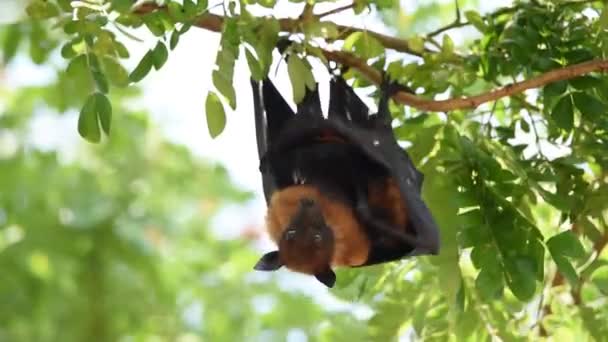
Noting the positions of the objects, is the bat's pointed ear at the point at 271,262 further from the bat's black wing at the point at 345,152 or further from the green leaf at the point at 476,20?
the green leaf at the point at 476,20

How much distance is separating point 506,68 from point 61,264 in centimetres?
466

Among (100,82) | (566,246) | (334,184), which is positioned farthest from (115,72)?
(566,246)

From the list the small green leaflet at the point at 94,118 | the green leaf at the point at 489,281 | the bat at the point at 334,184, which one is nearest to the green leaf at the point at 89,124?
the small green leaflet at the point at 94,118

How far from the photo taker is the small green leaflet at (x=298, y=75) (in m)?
4.35

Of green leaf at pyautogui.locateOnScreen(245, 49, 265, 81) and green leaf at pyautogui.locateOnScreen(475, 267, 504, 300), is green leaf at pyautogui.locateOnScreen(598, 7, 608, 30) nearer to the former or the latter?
green leaf at pyautogui.locateOnScreen(475, 267, 504, 300)

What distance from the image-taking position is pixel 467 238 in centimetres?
466

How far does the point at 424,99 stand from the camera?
4.92 m

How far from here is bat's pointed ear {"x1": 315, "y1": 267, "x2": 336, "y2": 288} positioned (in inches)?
205

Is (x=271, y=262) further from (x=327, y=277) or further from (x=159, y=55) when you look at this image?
(x=159, y=55)

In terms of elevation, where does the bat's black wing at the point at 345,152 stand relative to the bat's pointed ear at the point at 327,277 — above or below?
above

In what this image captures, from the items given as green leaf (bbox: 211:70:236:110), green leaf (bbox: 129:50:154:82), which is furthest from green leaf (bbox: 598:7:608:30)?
green leaf (bbox: 129:50:154:82)

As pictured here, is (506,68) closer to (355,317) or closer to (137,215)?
(355,317)

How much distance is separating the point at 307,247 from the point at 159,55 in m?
1.24

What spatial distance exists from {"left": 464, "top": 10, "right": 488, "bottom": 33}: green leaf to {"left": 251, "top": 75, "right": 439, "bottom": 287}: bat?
45 cm
